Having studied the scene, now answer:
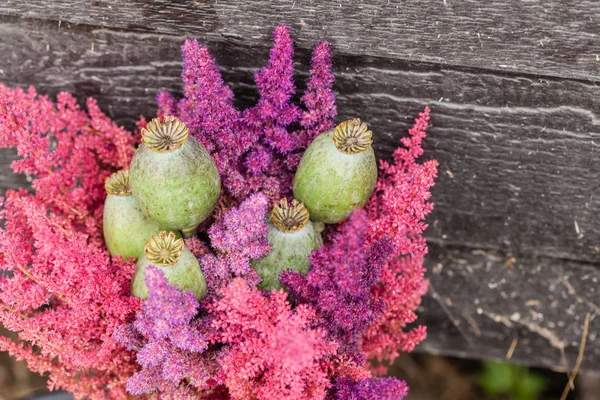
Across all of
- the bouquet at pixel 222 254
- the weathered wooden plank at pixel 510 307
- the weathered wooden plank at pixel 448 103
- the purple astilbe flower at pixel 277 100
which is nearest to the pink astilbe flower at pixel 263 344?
the bouquet at pixel 222 254

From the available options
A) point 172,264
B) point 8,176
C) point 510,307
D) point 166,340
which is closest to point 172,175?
point 172,264

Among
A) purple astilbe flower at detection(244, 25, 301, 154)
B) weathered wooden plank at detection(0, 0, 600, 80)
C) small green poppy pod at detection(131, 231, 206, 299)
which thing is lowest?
small green poppy pod at detection(131, 231, 206, 299)

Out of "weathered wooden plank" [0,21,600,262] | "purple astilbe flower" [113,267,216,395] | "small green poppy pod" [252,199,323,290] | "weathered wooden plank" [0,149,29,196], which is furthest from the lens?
"weathered wooden plank" [0,149,29,196]

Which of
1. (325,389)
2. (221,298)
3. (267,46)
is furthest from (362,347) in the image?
(267,46)

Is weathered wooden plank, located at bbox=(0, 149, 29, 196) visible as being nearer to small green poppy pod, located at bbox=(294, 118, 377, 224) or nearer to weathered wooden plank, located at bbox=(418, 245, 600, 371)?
small green poppy pod, located at bbox=(294, 118, 377, 224)

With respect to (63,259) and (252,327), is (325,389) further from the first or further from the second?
(63,259)

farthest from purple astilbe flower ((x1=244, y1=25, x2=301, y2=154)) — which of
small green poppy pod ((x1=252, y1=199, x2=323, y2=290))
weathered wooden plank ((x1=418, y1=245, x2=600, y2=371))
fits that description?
weathered wooden plank ((x1=418, y1=245, x2=600, y2=371))

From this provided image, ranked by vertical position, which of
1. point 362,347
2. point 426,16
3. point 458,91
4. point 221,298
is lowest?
point 362,347

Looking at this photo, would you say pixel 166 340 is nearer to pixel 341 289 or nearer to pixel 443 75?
pixel 341 289
